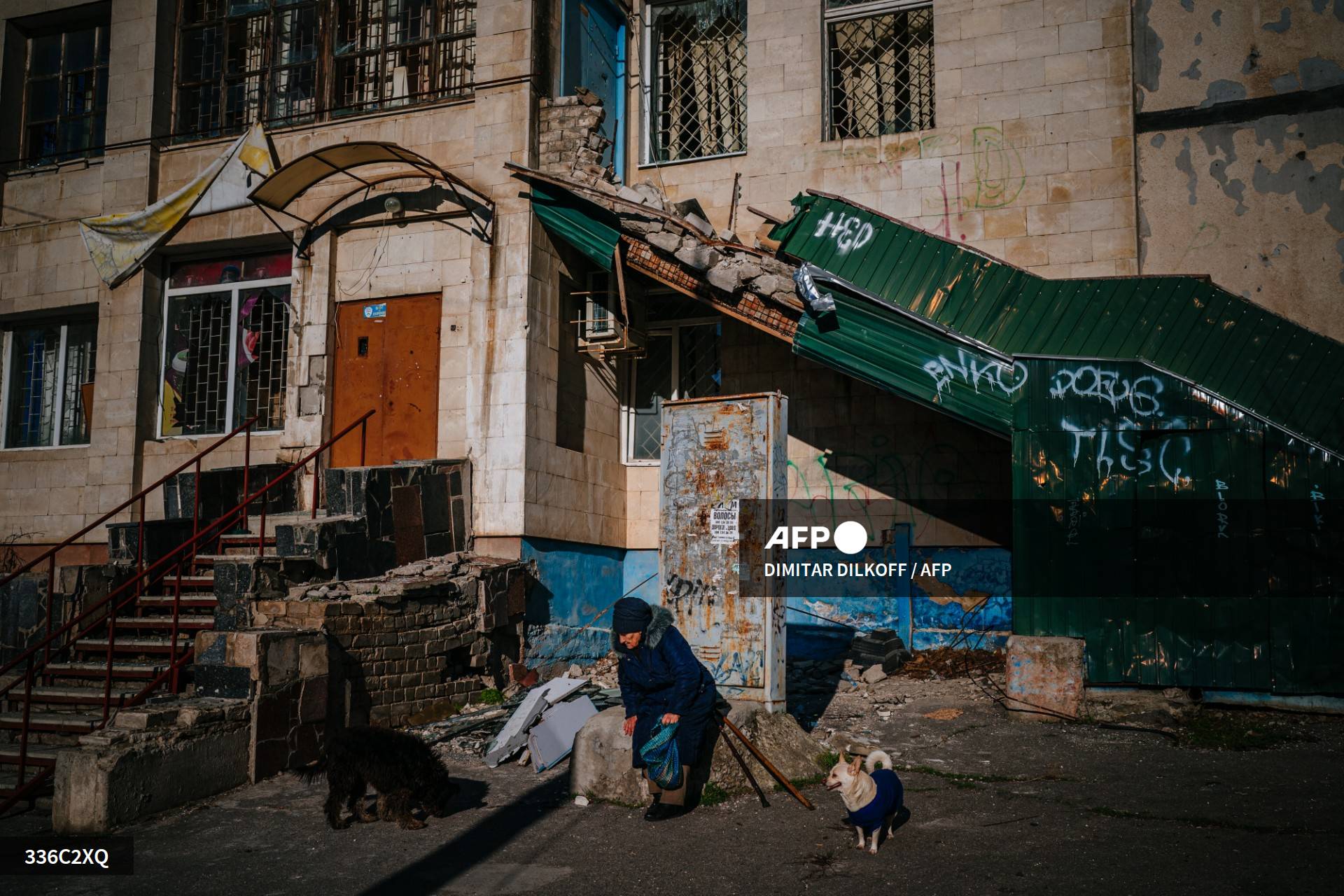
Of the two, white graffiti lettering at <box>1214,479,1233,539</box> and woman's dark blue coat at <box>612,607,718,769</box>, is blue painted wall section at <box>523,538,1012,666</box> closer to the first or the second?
white graffiti lettering at <box>1214,479,1233,539</box>

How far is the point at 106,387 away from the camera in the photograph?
14328mm

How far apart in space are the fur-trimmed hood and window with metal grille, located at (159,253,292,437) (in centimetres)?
830

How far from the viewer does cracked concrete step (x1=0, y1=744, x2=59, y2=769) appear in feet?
28.8

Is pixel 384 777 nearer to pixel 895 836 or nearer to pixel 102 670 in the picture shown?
pixel 895 836

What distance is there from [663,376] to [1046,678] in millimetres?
6603

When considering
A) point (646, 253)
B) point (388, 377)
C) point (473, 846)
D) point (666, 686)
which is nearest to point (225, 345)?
point (388, 377)

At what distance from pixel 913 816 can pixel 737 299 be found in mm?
6298

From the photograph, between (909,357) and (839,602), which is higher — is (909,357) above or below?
above

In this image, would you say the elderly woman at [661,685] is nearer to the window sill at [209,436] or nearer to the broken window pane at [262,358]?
the window sill at [209,436]

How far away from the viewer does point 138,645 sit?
10.3 metres

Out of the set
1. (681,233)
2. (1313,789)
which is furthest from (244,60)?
(1313,789)

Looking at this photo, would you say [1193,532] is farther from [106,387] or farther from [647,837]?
[106,387]

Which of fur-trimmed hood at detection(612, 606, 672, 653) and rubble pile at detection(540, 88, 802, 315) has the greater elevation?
rubble pile at detection(540, 88, 802, 315)

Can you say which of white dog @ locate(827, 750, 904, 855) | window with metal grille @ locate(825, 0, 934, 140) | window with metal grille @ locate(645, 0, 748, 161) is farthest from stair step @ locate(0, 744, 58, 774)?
window with metal grille @ locate(825, 0, 934, 140)
